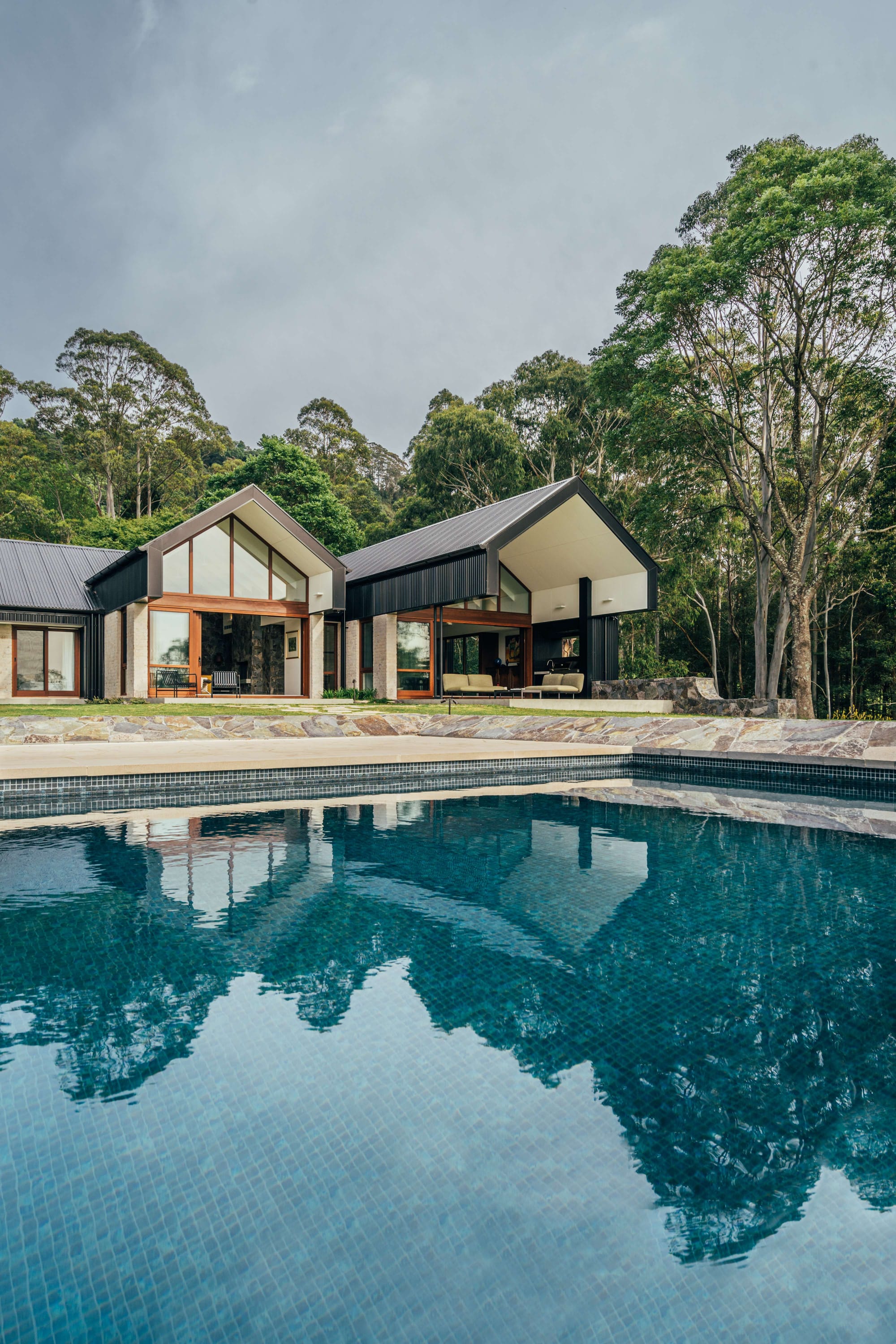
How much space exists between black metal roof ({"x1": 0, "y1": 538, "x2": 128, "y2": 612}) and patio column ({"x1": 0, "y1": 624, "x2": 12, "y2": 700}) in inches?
32.5

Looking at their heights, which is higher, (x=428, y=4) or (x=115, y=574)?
(x=428, y=4)

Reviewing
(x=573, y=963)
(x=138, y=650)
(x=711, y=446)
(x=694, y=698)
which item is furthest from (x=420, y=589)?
(x=573, y=963)

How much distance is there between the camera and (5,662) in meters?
18.3

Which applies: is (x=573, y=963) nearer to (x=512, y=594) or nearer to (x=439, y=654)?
(x=439, y=654)

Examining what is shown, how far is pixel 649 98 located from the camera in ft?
59.8

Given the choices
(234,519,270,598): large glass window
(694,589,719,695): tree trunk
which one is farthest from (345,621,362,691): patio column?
(694,589,719,695): tree trunk

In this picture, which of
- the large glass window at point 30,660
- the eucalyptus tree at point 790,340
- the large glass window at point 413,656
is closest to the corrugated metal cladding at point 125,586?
the large glass window at point 30,660

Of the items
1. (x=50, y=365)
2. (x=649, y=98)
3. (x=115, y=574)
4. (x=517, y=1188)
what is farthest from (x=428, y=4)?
(x=50, y=365)

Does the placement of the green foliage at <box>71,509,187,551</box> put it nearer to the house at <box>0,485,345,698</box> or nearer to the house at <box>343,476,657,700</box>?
the house at <box>0,485,345,698</box>

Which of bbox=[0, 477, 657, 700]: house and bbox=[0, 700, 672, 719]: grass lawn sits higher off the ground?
bbox=[0, 477, 657, 700]: house

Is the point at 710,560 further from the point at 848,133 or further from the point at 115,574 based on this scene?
the point at 115,574

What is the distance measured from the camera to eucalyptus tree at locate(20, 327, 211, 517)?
39750 millimetres

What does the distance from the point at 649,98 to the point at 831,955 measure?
2117 cm

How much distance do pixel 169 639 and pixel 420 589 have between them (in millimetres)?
5615
